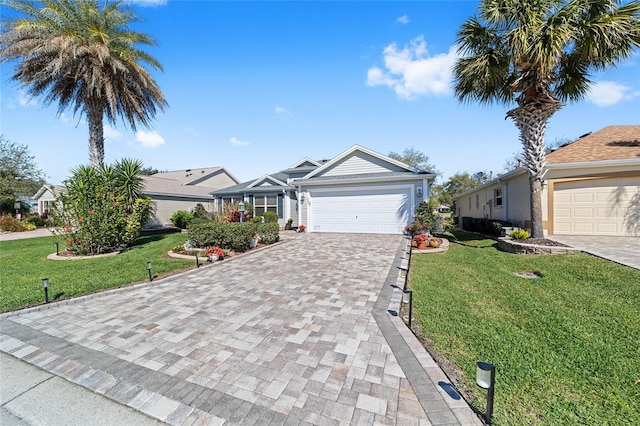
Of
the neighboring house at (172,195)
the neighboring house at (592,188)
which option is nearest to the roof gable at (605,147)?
the neighboring house at (592,188)

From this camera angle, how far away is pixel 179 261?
8531mm

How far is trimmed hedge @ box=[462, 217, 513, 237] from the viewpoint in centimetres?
1211

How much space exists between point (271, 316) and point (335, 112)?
13.4 metres

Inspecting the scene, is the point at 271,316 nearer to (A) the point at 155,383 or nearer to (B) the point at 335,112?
(A) the point at 155,383

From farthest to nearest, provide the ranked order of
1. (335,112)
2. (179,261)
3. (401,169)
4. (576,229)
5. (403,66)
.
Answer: (335,112)
(401,169)
(403,66)
(576,229)
(179,261)

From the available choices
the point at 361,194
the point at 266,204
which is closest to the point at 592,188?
the point at 361,194

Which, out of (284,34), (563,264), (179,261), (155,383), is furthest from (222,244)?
(563,264)

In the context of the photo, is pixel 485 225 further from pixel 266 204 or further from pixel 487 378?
pixel 487 378

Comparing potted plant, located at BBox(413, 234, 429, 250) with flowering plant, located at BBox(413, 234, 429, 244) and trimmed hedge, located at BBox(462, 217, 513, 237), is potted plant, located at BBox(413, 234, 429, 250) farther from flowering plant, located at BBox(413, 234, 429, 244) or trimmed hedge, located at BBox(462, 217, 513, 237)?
trimmed hedge, located at BBox(462, 217, 513, 237)

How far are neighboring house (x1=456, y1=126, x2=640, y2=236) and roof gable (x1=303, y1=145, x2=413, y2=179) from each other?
5.75 m

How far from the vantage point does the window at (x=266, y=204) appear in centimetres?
1805

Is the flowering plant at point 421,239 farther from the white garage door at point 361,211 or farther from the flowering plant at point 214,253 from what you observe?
the flowering plant at point 214,253

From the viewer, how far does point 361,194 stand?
576 inches

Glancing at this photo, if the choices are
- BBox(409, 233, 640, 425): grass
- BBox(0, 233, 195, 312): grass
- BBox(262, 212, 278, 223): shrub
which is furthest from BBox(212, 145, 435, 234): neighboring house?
BBox(0, 233, 195, 312): grass
